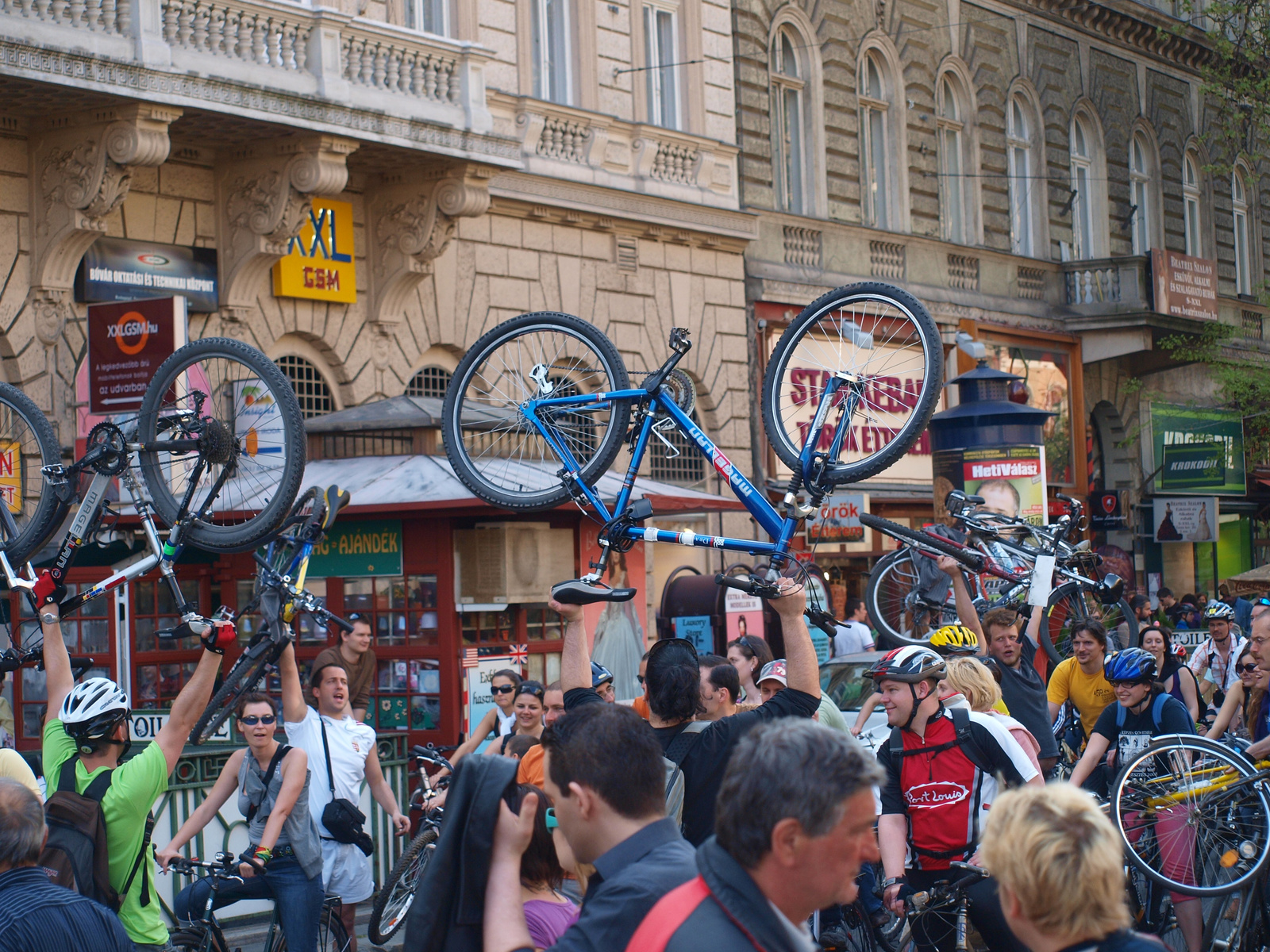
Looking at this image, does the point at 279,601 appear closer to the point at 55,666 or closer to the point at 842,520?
the point at 55,666

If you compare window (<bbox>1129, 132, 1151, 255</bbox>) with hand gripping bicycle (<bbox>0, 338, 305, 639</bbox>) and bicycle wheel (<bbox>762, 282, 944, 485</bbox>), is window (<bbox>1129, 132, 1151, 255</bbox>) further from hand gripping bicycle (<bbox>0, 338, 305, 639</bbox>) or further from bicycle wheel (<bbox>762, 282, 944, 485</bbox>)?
hand gripping bicycle (<bbox>0, 338, 305, 639</bbox>)

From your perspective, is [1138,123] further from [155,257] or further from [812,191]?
[155,257]

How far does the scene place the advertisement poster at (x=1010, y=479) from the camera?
1573 centimetres

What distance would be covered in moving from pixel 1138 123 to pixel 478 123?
18.3 metres

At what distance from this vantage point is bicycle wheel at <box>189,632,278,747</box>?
727 cm

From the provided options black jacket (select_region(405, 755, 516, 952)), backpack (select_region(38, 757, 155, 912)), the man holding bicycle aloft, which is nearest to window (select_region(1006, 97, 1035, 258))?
the man holding bicycle aloft

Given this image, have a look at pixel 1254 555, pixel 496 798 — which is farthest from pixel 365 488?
pixel 1254 555

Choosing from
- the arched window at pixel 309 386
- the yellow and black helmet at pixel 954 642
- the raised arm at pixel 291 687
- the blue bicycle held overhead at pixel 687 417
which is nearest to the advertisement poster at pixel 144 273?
the arched window at pixel 309 386

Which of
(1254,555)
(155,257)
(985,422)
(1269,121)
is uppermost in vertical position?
(1269,121)

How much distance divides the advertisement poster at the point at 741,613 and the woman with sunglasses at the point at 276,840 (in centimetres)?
860

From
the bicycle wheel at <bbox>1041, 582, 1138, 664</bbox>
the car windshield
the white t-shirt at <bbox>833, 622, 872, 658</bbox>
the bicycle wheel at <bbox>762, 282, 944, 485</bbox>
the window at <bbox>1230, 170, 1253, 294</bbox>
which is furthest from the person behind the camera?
the window at <bbox>1230, 170, 1253, 294</bbox>

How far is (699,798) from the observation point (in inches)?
200

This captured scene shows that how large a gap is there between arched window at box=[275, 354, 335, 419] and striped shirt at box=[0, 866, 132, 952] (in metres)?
12.0

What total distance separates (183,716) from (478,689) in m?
8.12
